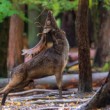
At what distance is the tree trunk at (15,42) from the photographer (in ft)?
61.0

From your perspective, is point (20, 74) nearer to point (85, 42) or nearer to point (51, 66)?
point (51, 66)

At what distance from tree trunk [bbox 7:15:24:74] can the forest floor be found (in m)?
4.85

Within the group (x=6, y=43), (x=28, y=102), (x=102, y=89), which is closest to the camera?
(x=102, y=89)

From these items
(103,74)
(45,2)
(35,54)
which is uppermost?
(45,2)

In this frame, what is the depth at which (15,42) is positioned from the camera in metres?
18.7

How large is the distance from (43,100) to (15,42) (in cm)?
698

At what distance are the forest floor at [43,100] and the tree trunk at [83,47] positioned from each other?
31 cm

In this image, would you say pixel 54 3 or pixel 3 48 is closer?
pixel 54 3

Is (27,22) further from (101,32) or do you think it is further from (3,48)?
(101,32)

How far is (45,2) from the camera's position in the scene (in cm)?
1509

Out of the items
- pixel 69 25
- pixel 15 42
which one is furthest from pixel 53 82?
pixel 69 25

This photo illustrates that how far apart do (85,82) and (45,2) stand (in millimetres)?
3448

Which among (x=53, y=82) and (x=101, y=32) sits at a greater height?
(x=101, y=32)

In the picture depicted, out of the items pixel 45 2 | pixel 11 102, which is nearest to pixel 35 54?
pixel 11 102
